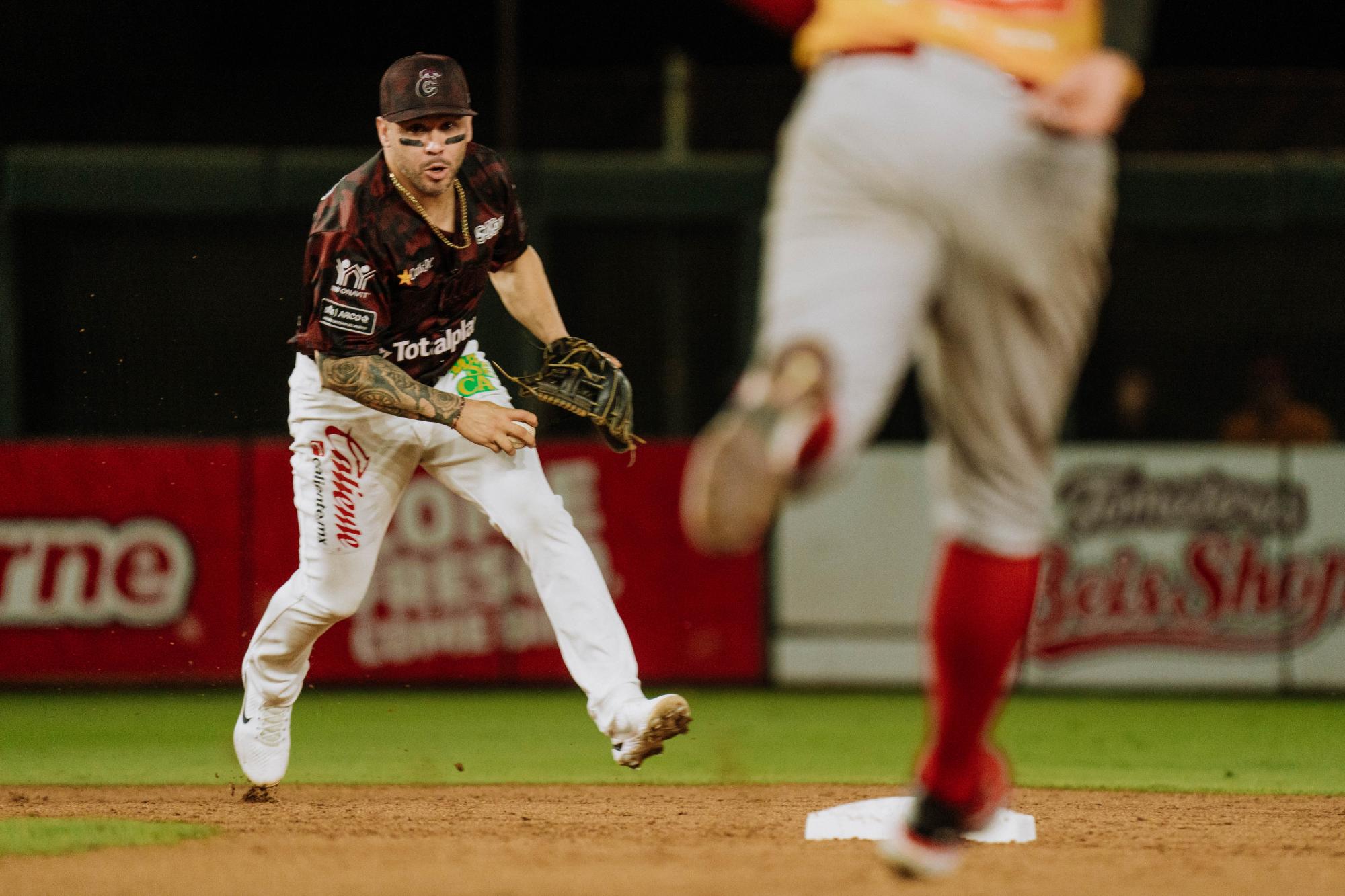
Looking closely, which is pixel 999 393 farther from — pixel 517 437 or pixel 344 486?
pixel 344 486

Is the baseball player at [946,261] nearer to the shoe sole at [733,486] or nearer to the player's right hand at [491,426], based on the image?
the shoe sole at [733,486]

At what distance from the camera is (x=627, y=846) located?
15.8 ft

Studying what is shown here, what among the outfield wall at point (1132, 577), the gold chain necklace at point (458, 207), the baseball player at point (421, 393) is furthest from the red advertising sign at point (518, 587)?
the gold chain necklace at point (458, 207)

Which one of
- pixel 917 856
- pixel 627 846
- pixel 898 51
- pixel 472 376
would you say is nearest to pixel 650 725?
pixel 627 846

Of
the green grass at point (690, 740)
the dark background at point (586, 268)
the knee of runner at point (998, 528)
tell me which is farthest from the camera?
the dark background at point (586, 268)

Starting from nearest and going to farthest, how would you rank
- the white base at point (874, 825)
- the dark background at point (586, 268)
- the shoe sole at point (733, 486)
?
the shoe sole at point (733, 486) < the white base at point (874, 825) < the dark background at point (586, 268)

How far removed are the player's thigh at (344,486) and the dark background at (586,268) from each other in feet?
16.3

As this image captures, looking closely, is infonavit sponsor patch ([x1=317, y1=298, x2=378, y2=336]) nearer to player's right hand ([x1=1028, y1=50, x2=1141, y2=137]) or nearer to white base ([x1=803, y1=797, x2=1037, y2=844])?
white base ([x1=803, y1=797, x2=1037, y2=844])

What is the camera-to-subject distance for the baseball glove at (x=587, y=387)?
542 centimetres

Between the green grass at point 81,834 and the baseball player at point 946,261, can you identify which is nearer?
the baseball player at point 946,261

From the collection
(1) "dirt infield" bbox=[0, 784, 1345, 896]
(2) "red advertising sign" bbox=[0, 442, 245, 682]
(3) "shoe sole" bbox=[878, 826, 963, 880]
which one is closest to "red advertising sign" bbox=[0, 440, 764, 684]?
(2) "red advertising sign" bbox=[0, 442, 245, 682]

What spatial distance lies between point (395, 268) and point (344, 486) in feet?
2.32

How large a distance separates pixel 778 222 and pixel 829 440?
440mm

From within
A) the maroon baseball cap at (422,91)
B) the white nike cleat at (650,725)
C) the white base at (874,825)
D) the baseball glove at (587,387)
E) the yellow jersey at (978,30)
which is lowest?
the white base at (874,825)
